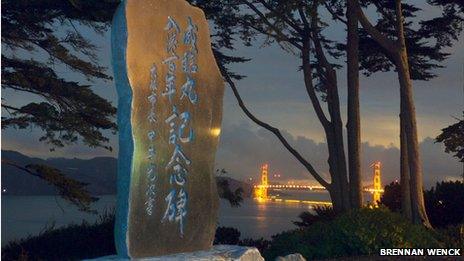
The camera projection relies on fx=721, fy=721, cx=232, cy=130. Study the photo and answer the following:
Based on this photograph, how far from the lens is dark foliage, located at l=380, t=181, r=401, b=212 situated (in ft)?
71.4

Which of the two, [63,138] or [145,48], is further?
[63,138]

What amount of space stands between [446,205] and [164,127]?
41.6 feet

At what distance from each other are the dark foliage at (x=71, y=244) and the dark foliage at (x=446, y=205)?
28.2 ft

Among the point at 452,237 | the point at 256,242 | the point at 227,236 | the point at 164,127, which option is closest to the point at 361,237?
the point at 452,237

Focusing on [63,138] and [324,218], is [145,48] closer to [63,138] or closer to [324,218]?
[63,138]

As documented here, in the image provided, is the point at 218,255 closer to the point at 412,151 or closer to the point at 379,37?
the point at 412,151

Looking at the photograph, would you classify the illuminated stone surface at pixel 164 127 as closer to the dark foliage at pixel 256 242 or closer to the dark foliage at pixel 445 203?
the dark foliage at pixel 256 242

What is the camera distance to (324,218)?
19.9 metres

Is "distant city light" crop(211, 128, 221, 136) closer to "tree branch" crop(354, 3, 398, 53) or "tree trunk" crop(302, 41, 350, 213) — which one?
"tree branch" crop(354, 3, 398, 53)

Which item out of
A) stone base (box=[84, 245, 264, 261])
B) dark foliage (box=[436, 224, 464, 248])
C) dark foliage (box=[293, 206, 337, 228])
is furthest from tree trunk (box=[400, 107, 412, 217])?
stone base (box=[84, 245, 264, 261])

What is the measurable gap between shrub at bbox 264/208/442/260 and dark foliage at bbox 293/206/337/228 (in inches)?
238

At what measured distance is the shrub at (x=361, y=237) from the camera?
1250 centimetres

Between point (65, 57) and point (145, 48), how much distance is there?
8852 millimetres

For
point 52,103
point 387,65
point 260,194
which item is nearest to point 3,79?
point 52,103
